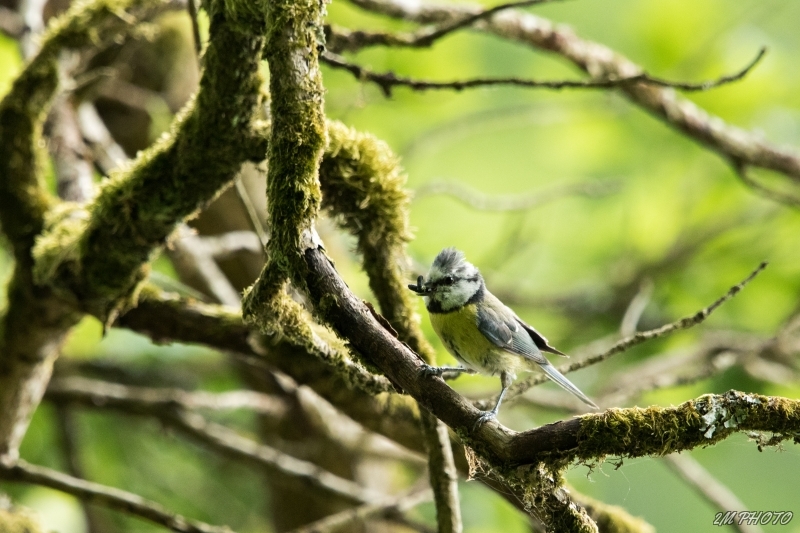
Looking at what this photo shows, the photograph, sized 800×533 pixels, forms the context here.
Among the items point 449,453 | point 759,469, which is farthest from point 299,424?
point 759,469

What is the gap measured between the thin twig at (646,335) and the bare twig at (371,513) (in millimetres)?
739

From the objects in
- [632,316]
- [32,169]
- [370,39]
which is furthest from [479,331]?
[32,169]

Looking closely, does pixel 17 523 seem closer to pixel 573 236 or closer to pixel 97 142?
pixel 97 142

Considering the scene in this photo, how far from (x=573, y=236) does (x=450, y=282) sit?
10.8 feet

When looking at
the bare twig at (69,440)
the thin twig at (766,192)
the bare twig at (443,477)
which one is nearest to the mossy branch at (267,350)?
the bare twig at (443,477)

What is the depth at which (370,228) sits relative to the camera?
2131 mm

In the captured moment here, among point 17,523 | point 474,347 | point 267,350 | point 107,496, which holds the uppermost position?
point 474,347

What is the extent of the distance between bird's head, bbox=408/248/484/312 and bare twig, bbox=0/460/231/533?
1.09m

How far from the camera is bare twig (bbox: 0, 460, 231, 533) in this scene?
2.57m

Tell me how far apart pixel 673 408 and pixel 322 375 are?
125 cm

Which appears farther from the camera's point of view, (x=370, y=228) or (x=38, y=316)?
(x=38, y=316)

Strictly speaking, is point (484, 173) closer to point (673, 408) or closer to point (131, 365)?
point (131, 365)

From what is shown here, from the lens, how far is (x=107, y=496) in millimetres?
2684

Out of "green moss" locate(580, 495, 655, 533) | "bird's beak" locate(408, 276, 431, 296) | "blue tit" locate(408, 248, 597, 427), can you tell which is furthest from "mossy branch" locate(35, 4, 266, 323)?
"green moss" locate(580, 495, 655, 533)
